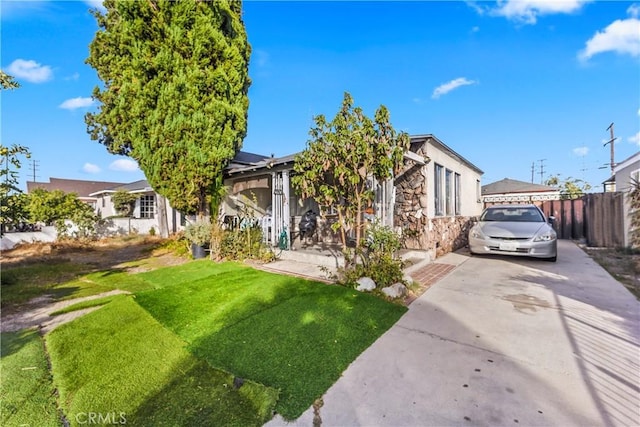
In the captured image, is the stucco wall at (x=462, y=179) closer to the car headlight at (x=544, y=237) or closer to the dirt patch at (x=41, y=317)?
the car headlight at (x=544, y=237)

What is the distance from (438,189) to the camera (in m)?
8.87

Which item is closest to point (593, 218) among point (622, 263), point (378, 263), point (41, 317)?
point (622, 263)

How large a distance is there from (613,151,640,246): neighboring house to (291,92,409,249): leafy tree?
8.10 m

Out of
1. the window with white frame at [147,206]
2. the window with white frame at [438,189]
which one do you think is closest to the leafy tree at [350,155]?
the window with white frame at [438,189]

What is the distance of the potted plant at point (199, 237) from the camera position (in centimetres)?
853

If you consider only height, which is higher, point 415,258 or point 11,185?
point 11,185

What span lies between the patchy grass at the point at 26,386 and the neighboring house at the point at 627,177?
1270cm

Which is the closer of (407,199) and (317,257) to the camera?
(317,257)

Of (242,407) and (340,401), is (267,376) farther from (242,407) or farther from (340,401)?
(340,401)

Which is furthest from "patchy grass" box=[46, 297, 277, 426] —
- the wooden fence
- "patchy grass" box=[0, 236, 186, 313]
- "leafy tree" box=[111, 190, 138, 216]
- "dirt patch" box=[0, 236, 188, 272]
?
"leafy tree" box=[111, 190, 138, 216]

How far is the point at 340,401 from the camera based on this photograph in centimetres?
231

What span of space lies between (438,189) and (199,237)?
7.62 meters

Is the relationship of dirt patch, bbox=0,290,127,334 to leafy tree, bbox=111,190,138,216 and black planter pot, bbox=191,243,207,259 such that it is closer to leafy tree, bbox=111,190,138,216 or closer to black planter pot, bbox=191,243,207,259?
black planter pot, bbox=191,243,207,259

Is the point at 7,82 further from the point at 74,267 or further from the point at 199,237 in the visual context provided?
the point at 74,267
